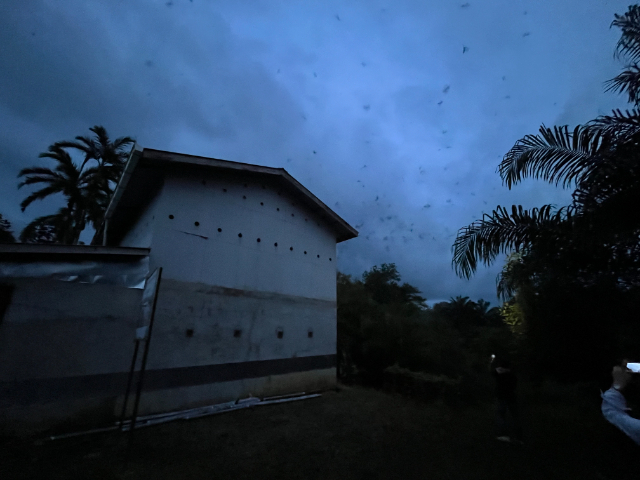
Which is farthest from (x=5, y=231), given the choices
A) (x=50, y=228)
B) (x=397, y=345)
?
(x=397, y=345)

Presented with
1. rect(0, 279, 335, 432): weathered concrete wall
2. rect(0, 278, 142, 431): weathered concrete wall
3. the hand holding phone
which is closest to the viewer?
the hand holding phone

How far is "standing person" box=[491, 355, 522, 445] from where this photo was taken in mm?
5922

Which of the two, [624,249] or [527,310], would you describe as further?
[527,310]

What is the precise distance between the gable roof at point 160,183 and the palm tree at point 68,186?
496 cm

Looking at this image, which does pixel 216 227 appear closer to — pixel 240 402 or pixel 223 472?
pixel 240 402

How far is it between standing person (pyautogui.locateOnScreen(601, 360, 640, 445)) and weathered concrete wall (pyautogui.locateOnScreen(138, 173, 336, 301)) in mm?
7674

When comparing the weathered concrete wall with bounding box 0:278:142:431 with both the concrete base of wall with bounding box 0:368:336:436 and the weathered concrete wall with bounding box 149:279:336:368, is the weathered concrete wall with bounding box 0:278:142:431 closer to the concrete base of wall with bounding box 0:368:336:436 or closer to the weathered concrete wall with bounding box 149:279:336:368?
the concrete base of wall with bounding box 0:368:336:436

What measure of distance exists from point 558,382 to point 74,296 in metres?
12.4

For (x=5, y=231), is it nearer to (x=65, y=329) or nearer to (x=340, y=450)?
(x=65, y=329)

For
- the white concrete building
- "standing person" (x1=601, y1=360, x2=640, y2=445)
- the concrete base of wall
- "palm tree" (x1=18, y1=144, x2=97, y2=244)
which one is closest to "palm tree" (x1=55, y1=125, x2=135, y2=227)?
"palm tree" (x1=18, y1=144, x2=97, y2=244)

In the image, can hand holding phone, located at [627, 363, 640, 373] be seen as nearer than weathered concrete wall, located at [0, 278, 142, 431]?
Yes

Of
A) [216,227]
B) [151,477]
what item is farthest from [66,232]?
[151,477]

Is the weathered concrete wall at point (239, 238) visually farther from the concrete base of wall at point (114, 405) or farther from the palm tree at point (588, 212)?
the palm tree at point (588, 212)

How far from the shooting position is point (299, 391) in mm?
9734
